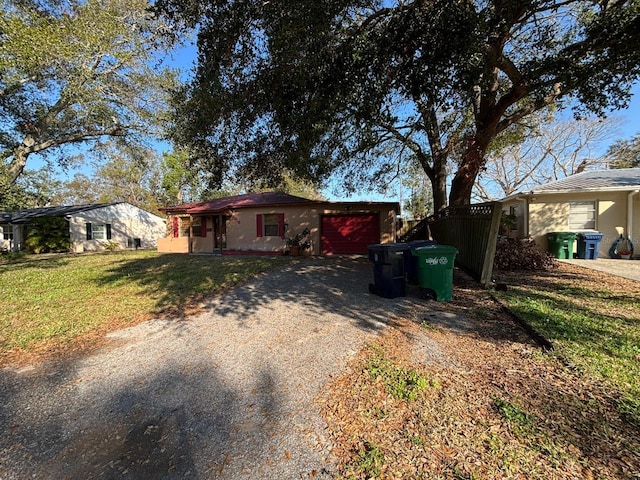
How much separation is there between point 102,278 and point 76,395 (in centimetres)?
690

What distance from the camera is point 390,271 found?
5949mm

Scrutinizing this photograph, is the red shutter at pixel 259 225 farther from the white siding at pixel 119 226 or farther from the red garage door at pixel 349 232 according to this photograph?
the white siding at pixel 119 226

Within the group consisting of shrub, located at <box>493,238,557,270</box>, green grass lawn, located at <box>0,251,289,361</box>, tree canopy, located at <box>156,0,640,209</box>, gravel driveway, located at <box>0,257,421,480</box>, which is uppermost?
tree canopy, located at <box>156,0,640,209</box>

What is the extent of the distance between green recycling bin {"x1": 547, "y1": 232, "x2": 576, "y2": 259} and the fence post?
701 cm

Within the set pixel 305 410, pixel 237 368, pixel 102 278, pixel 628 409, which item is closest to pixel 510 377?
pixel 628 409

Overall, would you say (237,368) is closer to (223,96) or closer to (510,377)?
(510,377)

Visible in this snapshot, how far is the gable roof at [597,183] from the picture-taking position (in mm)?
11016

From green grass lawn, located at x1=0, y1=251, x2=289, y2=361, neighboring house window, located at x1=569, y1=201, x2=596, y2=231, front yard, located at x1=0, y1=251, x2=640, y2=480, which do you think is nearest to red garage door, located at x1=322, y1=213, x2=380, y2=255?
green grass lawn, located at x1=0, y1=251, x2=289, y2=361

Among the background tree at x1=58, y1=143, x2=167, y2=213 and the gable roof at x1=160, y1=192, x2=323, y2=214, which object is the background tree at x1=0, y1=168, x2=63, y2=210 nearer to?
the background tree at x1=58, y1=143, x2=167, y2=213

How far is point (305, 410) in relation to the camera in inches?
99.9

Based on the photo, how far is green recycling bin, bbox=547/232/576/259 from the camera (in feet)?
36.7

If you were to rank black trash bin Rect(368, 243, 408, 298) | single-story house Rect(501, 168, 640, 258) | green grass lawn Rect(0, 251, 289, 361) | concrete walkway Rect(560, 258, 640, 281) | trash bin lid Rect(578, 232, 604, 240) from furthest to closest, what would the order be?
single-story house Rect(501, 168, 640, 258)
trash bin lid Rect(578, 232, 604, 240)
concrete walkway Rect(560, 258, 640, 281)
black trash bin Rect(368, 243, 408, 298)
green grass lawn Rect(0, 251, 289, 361)

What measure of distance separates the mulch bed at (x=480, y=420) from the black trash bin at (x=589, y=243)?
1025 cm

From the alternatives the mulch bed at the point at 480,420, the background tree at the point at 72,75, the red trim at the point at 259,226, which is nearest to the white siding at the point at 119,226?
the background tree at the point at 72,75
